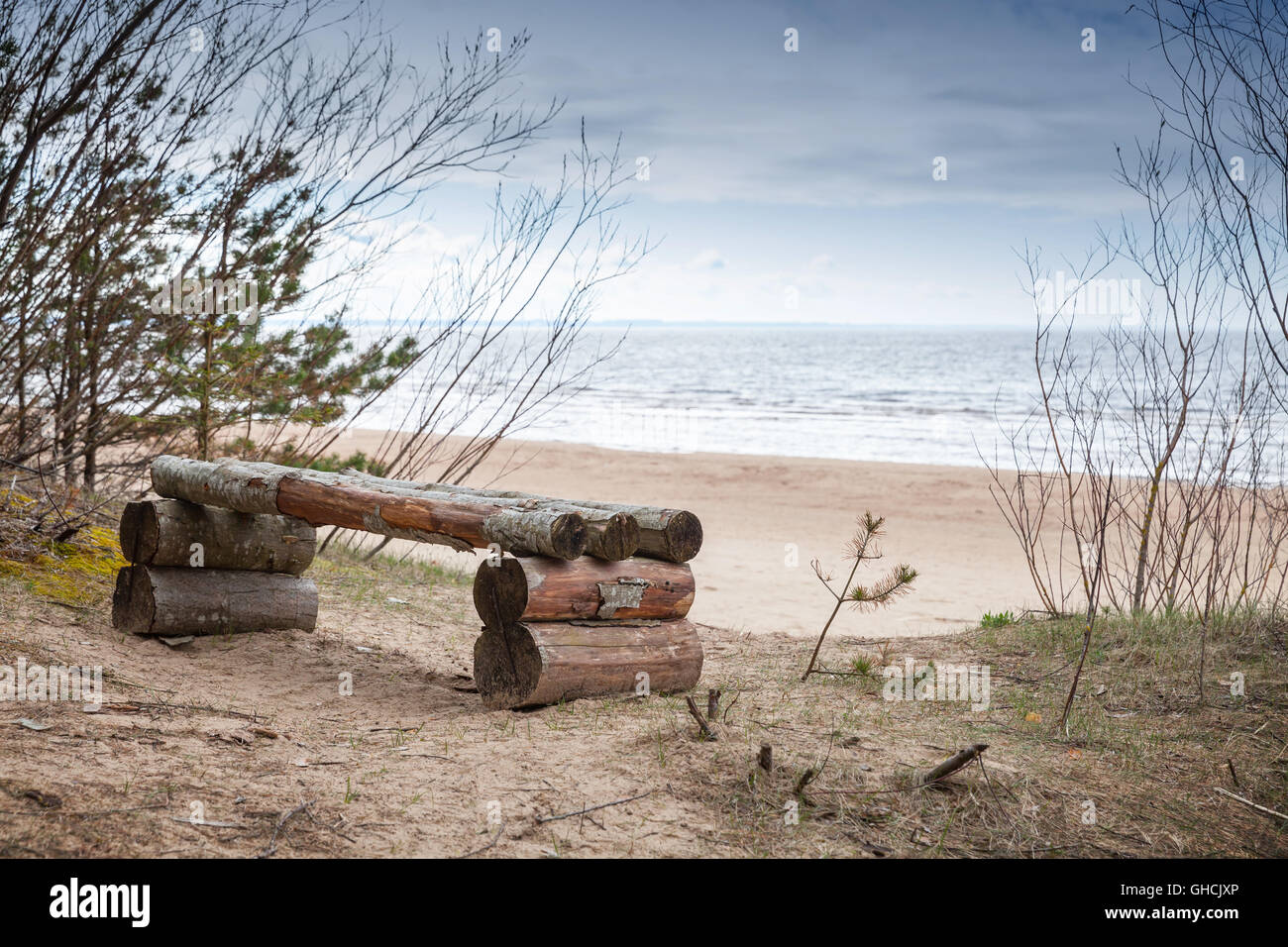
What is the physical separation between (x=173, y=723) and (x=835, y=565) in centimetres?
811

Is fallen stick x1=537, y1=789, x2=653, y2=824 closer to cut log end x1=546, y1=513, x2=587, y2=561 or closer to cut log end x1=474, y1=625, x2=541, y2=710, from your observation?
cut log end x1=474, y1=625, x2=541, y2=710

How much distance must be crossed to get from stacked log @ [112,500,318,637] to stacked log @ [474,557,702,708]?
1.90 m

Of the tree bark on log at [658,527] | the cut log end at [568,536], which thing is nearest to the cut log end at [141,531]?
the tree bark on log at [658,527]

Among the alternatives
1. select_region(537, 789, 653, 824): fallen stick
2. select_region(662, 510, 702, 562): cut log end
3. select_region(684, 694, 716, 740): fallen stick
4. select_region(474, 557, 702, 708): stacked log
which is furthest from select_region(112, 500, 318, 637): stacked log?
select_region(537, 789, 653, 824): fallen stick

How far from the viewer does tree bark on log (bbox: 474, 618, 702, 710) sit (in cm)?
439

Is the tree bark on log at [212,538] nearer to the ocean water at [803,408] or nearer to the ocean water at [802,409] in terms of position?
the ocean water at [802,409]

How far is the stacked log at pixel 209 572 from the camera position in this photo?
5402mm

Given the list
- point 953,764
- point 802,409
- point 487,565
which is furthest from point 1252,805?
point 802,409

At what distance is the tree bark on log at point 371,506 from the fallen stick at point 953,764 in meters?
1.78

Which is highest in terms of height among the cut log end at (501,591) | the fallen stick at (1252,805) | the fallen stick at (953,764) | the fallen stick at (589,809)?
the cut log end at (501,591)
